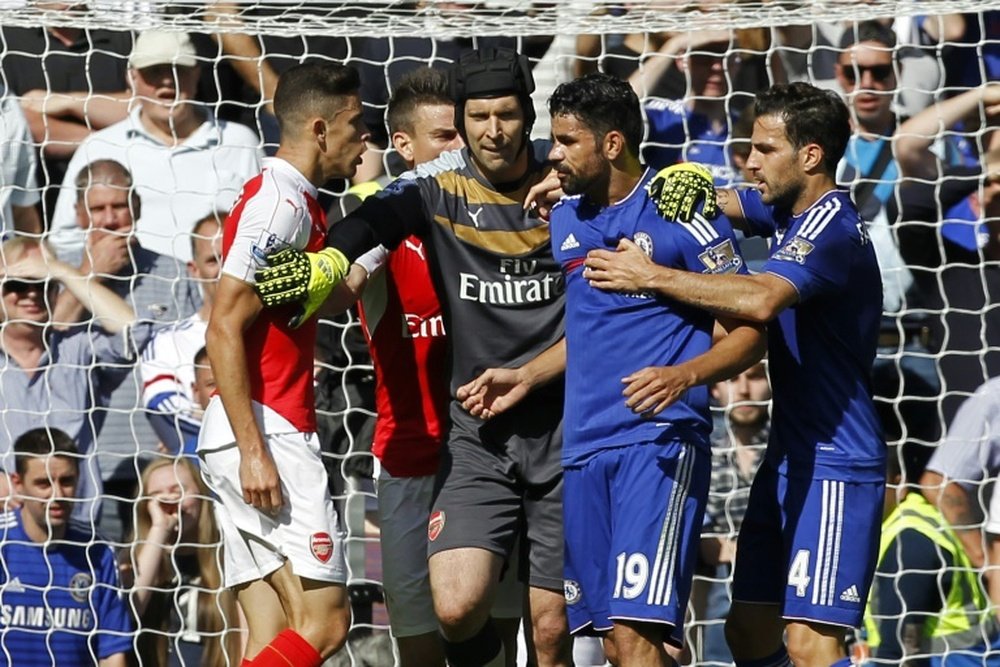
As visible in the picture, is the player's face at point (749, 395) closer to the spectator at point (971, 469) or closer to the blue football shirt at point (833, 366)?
the spectator at point (971, 469)

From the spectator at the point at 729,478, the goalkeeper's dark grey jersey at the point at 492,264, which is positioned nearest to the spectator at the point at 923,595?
the spectator at the point at 729,478

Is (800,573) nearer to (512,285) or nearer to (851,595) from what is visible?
(851,595)

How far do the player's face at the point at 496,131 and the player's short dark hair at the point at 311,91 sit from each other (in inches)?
14.8

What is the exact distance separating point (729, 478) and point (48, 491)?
281 centimetres

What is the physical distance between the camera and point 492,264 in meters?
4.96

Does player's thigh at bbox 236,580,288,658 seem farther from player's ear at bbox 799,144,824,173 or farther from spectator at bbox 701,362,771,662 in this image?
spectator at bbox 701,362,771,662

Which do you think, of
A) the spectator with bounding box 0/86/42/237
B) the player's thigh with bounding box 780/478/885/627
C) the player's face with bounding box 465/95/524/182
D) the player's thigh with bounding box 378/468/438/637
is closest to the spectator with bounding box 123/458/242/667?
the spectator with bounding box 0/86/42/237

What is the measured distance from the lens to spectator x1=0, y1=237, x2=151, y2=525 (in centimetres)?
666

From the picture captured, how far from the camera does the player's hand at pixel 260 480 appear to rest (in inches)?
177

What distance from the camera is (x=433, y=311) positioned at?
5207 millimetres

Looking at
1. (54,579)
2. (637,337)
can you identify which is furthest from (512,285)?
(54,579)

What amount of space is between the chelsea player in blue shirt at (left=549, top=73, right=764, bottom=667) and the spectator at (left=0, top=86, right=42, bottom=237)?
10.2 feet

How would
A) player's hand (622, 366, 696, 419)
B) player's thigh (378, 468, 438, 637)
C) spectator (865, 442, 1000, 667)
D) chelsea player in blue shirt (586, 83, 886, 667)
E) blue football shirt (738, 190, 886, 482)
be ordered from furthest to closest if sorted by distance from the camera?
spectator (865, 442, 1000, 667), player's thigh (378, 468, 438, 637), blue football shirt (738, 190, 886, 482), chelsea player in blue shirt (586, 83, 886, 667), player's hand (622, 366, 696, 419)

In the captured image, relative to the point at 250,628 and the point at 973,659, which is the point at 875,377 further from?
the point at 250,628
